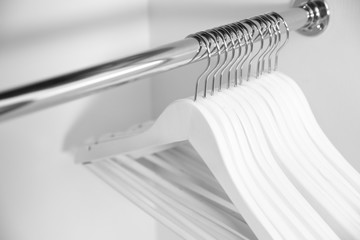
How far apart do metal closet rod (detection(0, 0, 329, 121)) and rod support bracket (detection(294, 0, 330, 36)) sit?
0.81 ft

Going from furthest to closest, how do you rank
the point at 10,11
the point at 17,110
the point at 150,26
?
1. the point at 150,26
2. the point at 10,11
3. the point at 17,110

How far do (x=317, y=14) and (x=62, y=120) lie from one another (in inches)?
18.7

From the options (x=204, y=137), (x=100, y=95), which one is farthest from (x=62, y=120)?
(x=204, y=137)

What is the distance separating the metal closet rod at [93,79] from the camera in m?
0.51

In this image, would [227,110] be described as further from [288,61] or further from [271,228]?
[288,61]

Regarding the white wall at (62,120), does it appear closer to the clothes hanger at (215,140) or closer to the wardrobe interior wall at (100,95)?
the wardrobe interior wall at (100,95)

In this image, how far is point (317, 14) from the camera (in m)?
0.82

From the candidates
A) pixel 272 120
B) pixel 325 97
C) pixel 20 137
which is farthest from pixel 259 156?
pixel 20 137

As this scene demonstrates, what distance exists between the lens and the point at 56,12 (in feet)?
3.00

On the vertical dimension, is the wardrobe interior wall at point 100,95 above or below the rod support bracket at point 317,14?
below

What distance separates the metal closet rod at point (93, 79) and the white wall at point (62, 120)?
333 mm

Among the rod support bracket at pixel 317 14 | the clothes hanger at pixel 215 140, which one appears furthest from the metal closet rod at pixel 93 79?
the rod support bracket at pixel 317 14

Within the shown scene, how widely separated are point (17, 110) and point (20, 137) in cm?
43

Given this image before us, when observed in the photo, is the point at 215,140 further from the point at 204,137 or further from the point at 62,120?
the point at 62,120
